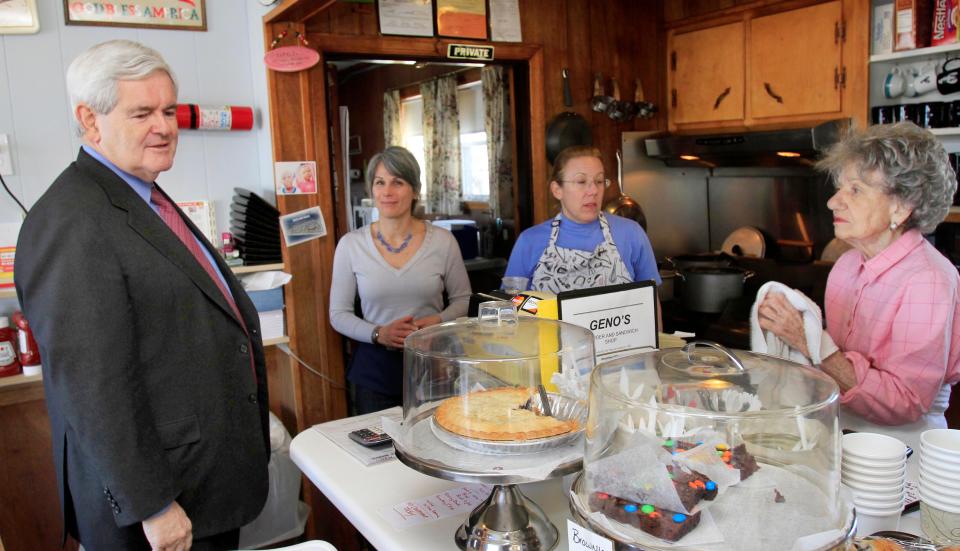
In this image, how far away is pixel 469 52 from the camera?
135 inches

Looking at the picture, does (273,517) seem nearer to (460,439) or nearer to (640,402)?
(460,439)

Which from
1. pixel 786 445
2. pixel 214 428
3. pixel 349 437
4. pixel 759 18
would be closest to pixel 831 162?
pixel 786 445

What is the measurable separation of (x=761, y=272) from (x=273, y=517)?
8.43 feet

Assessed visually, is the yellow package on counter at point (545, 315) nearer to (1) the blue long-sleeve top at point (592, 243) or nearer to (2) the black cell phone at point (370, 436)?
(2) the black cell phone at point (370, 436)

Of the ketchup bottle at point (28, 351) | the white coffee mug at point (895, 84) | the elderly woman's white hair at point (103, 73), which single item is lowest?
the ketchup bottle at point (28, 351)

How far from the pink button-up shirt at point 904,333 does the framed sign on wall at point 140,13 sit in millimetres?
2409

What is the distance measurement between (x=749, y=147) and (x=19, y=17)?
3.17m

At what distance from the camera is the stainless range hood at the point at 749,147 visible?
3482 millimetres

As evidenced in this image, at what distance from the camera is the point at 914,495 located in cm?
139

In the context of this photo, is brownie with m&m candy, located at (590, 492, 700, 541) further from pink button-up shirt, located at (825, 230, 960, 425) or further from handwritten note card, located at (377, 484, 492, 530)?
pink button-up shirt, located at (825, 230, 960, 425)

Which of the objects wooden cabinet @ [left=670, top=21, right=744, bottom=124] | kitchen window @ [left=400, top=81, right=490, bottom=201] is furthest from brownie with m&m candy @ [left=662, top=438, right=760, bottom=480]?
kitchen window @ [left=400, top=81, right=490, bottom=201]

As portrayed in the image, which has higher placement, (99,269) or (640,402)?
(99,269)

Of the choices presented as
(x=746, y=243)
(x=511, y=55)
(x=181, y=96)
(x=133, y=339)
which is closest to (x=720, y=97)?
(x=746, y=243)

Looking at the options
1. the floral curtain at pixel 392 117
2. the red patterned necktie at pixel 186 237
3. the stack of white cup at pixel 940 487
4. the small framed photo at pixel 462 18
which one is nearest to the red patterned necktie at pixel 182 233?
the red patterned necktie at pixel 186 237
